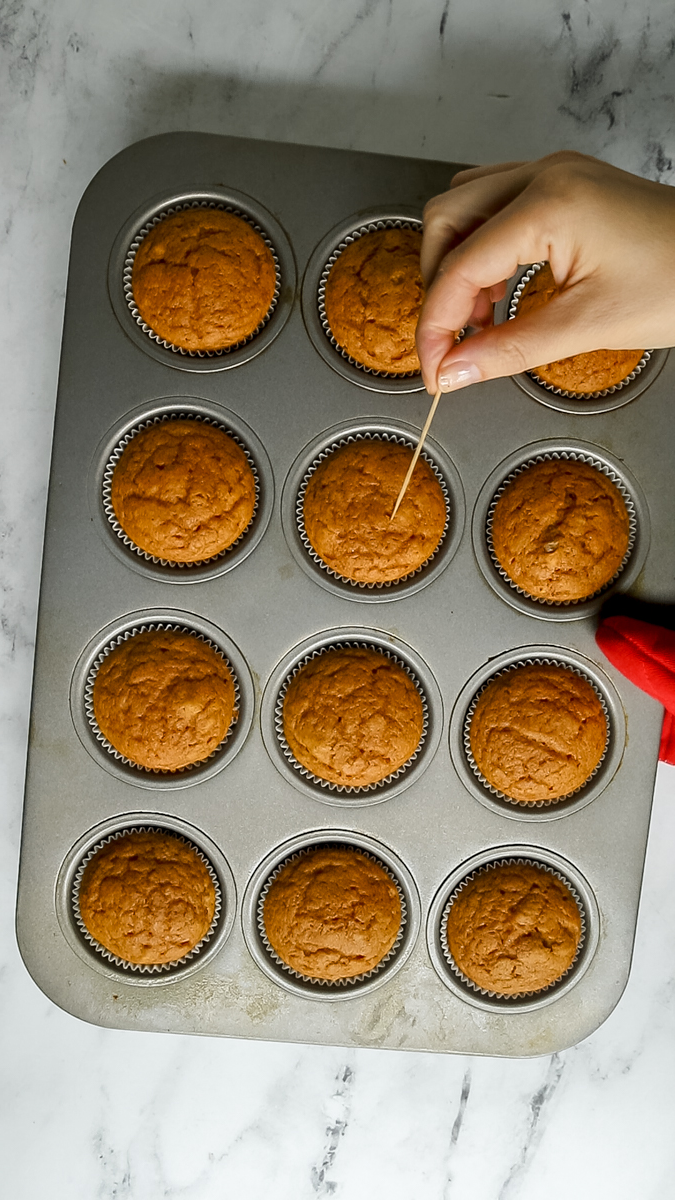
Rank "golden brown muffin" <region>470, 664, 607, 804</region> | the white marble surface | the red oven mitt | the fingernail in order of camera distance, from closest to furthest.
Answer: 1. the fingernail
2. the red oven mitt
3. "golden brown muffin" <region>470, 664, 607, 804</region>
4. the white marble surface

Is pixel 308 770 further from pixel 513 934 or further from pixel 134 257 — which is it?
pixel 134 257

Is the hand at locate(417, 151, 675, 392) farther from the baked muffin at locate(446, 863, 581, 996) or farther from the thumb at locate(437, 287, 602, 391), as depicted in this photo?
the baked muffin at locate(446, 863, 581, 996)

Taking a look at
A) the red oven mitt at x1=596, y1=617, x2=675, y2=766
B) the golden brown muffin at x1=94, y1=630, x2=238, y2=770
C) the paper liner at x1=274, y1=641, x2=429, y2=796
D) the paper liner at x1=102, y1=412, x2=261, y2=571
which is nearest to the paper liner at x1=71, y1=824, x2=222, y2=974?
the golden brown muffin at x1=94, y1=630, x2=238, y2=770

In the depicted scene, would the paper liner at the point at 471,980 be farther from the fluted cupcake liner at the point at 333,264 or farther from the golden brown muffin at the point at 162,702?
the fluted cupcake liner at the point at 333,264

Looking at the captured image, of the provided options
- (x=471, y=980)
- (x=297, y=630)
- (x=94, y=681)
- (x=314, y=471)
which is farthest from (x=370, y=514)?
(x=471, y=980)

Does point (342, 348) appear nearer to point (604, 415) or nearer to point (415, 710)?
point (604, 415)

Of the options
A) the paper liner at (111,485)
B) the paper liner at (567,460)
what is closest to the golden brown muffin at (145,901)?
the paper liner at (111,485)

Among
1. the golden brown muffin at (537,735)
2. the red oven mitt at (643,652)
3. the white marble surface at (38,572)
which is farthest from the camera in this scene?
the white marble surface at (38,572)
